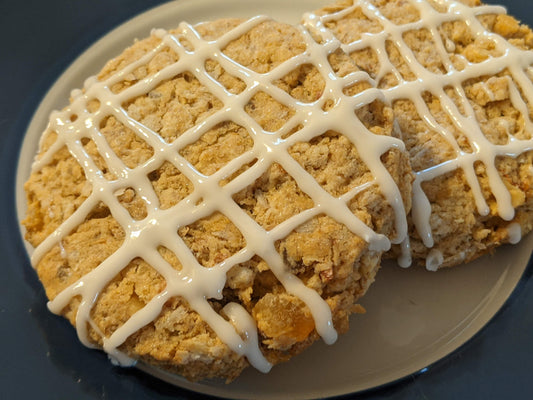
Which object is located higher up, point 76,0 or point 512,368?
point 76,0

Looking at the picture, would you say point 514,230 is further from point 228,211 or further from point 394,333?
point 228,211

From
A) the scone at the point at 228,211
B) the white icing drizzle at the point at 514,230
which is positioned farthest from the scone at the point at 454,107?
the scone at the point at 228,211

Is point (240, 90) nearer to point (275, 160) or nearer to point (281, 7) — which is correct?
point (275, 160)

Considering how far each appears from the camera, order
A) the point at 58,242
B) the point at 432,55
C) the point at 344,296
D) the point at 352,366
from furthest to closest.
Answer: the point at 432,55, the point at 352,366, the point at 58,242, the point at 344,296

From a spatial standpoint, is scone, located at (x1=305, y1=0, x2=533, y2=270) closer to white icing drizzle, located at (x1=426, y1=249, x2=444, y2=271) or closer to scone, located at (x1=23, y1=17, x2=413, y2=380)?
white icing drizzle, located at (x1=426, y1=249, x2=444, y2=271)

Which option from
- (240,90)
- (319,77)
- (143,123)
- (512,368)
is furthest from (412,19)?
(512,368)

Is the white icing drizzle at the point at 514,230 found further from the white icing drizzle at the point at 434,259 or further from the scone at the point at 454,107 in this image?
the white icing drizzle at the point at 434,259
